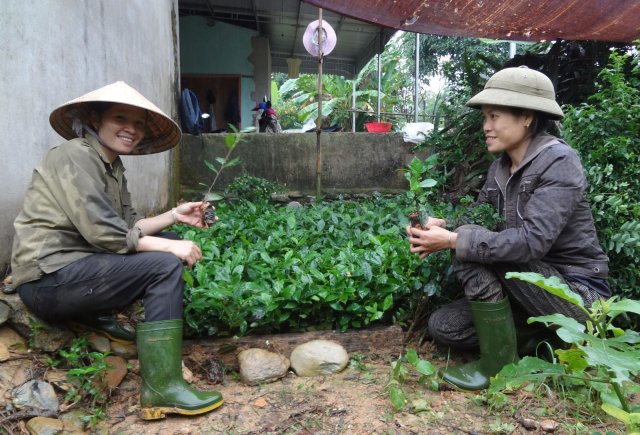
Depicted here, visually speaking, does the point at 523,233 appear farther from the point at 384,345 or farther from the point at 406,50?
the point at 406,50

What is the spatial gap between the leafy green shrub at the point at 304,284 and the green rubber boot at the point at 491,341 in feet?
1.43

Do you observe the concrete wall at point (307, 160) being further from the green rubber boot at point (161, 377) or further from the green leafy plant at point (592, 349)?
the green leafy plant at point (592, 349)

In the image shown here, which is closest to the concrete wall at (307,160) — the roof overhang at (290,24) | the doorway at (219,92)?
the roof overhang at (290,24)

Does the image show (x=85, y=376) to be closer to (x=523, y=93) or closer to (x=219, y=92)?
(x=523, y=93)

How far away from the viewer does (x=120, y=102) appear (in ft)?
7.25

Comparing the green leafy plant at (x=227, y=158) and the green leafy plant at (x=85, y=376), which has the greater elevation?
the green leafy plant at (x=227, y=158)

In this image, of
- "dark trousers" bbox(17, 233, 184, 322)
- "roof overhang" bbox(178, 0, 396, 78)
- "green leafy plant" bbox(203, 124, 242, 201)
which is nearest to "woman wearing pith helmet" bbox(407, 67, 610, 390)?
"green leafy plant" bbox(203, 124, 242, 201)

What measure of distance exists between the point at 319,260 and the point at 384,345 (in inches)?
26.8

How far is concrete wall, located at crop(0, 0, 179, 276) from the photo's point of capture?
239 centimetres

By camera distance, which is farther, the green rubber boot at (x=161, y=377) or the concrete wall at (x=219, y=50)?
the concrete wall at (x=219, y=50)

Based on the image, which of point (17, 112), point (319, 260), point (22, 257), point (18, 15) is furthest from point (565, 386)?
point (18, 15)

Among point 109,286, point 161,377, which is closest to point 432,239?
point 161,377

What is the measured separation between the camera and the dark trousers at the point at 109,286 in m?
2.10

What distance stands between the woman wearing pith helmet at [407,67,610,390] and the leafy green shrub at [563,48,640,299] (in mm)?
557
